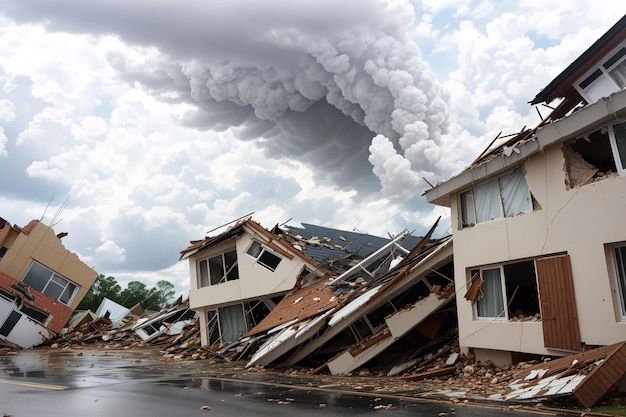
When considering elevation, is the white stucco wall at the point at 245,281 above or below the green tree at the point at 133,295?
below

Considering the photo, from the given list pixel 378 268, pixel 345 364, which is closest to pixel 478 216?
pixel 345 364

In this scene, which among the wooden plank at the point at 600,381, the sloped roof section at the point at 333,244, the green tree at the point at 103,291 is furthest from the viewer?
the green tree at the point at 103,291

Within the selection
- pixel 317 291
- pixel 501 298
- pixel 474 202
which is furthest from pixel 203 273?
pixel 501 298

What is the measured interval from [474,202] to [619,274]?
417 centimetres

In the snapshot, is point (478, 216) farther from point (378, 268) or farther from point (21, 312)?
point (21, 312)

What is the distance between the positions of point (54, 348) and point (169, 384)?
2261 cm

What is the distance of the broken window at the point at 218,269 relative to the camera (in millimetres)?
25719

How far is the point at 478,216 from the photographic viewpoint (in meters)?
13.0

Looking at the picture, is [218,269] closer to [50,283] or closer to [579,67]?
[50,283]

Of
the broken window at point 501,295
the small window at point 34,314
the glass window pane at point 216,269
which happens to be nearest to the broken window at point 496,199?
the broken window at point 501,295

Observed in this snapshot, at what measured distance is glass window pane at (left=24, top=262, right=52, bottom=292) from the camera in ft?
109

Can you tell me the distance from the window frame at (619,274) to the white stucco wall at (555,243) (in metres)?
0.11

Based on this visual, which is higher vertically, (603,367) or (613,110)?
(613,110)

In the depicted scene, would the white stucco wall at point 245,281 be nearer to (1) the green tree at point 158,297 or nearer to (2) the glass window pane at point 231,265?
(2) the glass window pane at point 231,265
